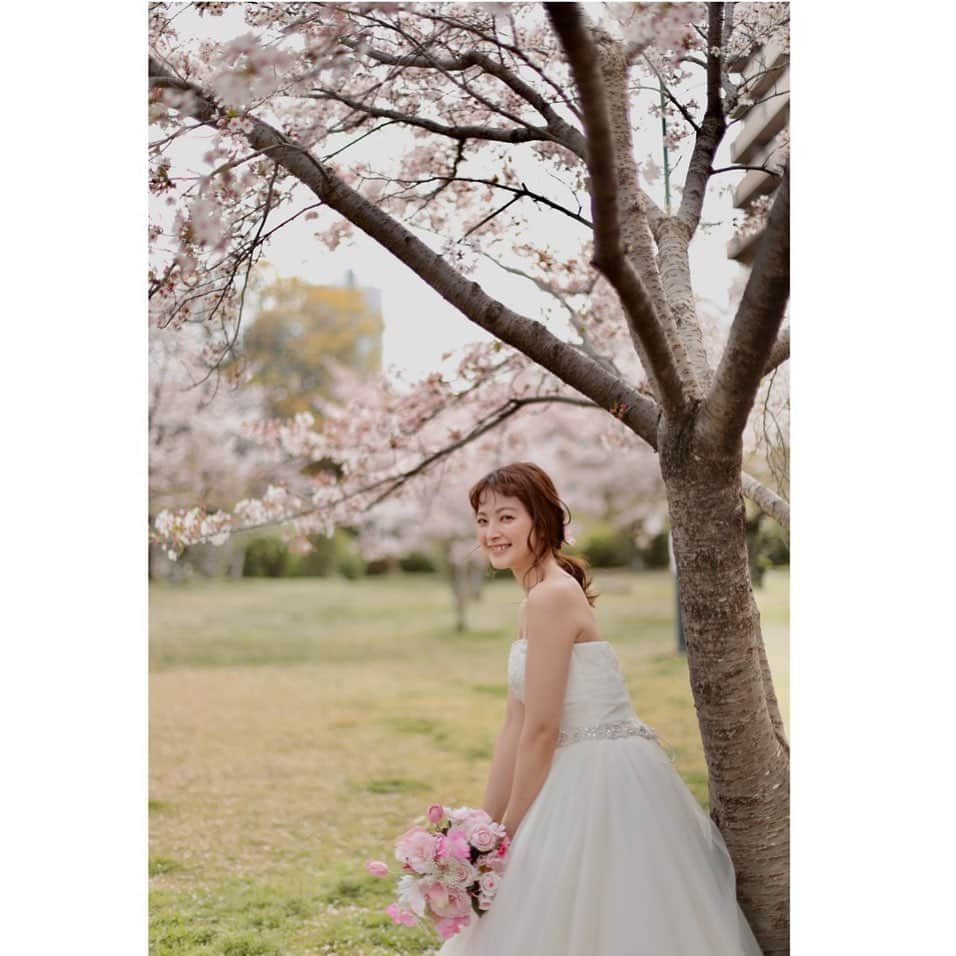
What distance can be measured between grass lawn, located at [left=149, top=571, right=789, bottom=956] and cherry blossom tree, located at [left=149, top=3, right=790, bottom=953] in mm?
753

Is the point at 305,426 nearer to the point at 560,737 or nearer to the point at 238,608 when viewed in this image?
the point at 560,737

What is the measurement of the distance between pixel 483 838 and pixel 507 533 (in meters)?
0.60

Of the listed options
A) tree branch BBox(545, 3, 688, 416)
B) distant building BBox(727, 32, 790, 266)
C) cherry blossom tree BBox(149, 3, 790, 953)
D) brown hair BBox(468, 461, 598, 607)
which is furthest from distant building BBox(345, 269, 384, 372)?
tree branch BBox(545, 3, 688, 416)

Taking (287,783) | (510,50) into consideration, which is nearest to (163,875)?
(287,783)

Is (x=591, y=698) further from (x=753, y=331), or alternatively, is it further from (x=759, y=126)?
(x=759, y=126)

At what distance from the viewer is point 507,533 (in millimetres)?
2133

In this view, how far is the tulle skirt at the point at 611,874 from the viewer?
1.83m

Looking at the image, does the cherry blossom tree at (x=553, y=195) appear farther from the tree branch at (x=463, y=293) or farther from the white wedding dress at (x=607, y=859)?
the white wedding dress at (x=607, y=859)

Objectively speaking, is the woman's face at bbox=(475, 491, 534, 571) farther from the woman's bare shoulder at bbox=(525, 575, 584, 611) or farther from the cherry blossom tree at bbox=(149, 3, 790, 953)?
the cherry blossom tree at bbox=(149, 3, 790, 953)

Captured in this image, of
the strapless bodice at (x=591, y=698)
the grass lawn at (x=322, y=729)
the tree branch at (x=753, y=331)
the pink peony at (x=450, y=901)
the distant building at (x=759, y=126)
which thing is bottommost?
the grass lawn at (x=322, y=729)

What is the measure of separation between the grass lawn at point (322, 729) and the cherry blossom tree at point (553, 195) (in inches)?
29.7

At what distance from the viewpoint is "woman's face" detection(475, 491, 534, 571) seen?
6.99 ft

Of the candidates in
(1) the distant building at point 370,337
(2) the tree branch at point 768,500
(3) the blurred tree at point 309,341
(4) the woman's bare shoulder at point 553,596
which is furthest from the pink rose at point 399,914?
(1) the distant building at point 370,337

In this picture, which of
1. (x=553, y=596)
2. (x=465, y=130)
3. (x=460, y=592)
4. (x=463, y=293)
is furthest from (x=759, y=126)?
(x=460, y=592)
